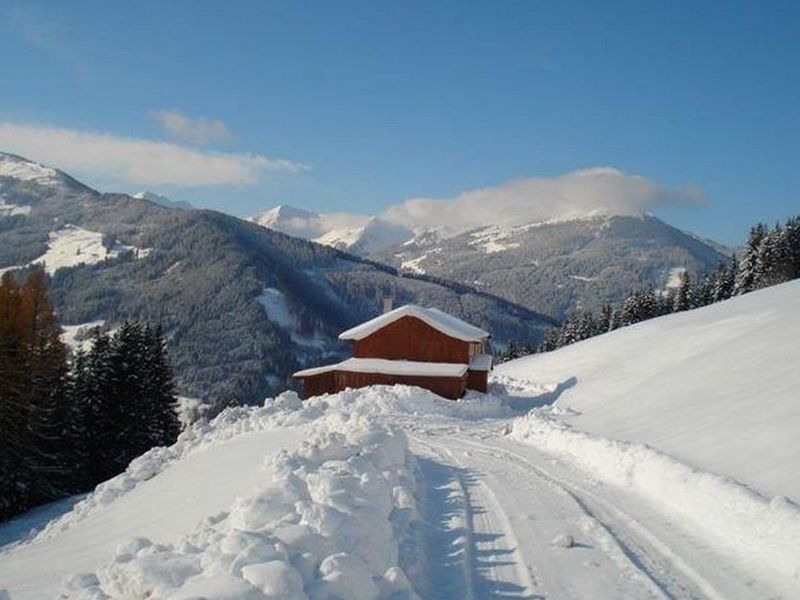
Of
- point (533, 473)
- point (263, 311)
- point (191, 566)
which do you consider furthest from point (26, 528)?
point (263, 311)

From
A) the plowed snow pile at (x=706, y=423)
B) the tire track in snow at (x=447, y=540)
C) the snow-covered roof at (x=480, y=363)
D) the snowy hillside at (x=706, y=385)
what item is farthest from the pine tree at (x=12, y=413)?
the snow-covered roof at (x=480, y=363)

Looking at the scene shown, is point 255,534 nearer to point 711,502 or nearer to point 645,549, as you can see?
point 645,549

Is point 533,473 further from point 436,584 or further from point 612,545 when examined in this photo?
point 436,584

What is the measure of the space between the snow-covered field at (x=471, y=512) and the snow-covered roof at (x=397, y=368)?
14.6 metres

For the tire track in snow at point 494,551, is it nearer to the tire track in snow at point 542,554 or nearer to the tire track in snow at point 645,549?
the tire track in snow at point 542,554

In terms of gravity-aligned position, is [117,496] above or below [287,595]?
below

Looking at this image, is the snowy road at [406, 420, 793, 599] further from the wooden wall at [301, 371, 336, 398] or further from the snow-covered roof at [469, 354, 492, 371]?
the wooden wall at [301, 371, 336, 398]

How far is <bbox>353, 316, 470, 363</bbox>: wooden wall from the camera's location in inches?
1608

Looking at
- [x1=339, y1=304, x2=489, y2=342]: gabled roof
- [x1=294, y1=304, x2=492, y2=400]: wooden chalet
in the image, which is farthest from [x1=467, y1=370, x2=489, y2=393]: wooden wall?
[x1=339, y1=304, x2=489, y2=342]: gabled roof

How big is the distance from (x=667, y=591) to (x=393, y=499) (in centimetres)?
383

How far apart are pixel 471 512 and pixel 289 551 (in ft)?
14.3

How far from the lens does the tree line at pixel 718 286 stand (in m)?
64.6

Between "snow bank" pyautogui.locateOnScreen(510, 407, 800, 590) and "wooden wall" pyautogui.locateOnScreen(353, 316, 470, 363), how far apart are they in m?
24.9

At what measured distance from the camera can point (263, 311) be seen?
185 meters
